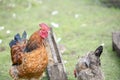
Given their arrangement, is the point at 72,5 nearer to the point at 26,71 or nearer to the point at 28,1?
the point at 28,1

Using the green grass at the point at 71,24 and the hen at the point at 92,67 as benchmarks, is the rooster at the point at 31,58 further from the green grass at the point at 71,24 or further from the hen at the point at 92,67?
the green grass at the point at 71,24

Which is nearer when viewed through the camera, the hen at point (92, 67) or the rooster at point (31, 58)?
the rooster at point (31, 58)

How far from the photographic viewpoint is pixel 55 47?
6.84 meters

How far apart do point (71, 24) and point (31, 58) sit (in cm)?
435

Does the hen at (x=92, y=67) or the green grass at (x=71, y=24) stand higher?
the green grass at (x=71, y=24)

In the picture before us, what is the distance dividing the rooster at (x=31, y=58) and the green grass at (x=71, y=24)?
99cm

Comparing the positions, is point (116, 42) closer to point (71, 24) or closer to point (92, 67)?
point (92, 67)

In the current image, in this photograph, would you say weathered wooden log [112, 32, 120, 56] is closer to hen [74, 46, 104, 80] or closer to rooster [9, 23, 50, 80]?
hen [74, 46, 104, 80]

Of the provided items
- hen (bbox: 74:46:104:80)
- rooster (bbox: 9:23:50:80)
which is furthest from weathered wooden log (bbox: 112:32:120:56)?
rooster (bbox: 9:23:50:80)

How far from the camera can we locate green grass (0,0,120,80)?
7107 mm

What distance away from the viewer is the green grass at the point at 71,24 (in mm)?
7107

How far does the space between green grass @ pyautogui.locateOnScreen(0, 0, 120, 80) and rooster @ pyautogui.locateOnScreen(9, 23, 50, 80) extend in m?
0.99

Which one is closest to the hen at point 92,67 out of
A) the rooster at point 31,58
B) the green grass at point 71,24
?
the rooster at point 31,58

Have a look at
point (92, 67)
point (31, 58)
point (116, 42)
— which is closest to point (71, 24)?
point (116, 42)
